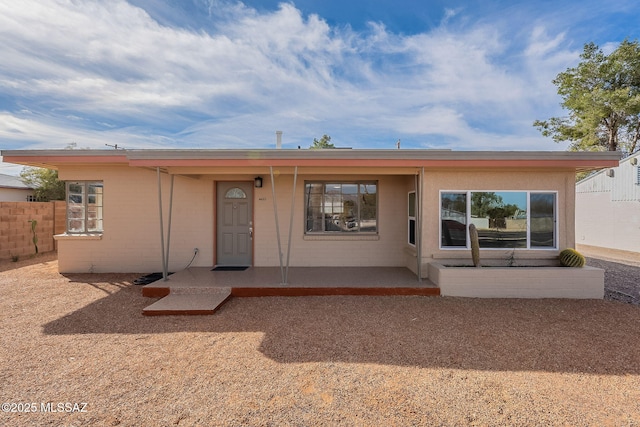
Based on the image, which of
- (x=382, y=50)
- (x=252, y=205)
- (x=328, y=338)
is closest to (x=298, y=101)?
(x=382, y=50)

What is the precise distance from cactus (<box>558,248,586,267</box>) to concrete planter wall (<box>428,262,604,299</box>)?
0.26 metres

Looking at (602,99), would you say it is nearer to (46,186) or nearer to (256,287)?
(256,287)

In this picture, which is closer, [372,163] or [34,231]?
[372,163]

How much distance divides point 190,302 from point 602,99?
25899mm

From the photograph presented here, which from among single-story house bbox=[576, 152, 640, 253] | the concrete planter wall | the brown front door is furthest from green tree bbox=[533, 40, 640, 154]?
the brown front door

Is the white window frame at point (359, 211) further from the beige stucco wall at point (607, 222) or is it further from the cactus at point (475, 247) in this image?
the beige stucco wall at point (607, 222)

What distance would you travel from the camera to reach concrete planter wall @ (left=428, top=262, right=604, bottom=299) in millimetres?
5961

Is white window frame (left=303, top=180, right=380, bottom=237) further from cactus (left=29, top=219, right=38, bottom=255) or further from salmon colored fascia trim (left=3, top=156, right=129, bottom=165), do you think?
cactus (left=29, top=219, right=38, bottom=255)

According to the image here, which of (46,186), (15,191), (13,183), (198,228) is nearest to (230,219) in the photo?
(198,228)

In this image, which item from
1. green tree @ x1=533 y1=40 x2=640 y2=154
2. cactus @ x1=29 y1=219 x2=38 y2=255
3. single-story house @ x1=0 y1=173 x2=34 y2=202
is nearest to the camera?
cactus @ x1=29 y1=219 x2=38 y2=255

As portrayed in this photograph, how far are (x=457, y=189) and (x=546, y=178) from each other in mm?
1992

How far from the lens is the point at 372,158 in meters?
5.98

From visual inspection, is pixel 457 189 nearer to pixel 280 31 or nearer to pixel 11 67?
pixel 280 31

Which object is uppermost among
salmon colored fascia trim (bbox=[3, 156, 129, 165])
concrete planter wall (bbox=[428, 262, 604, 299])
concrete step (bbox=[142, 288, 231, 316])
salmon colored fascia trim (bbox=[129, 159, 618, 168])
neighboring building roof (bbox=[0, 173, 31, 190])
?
neighboring building roof (bbox=[0, 173, 31, 190])
